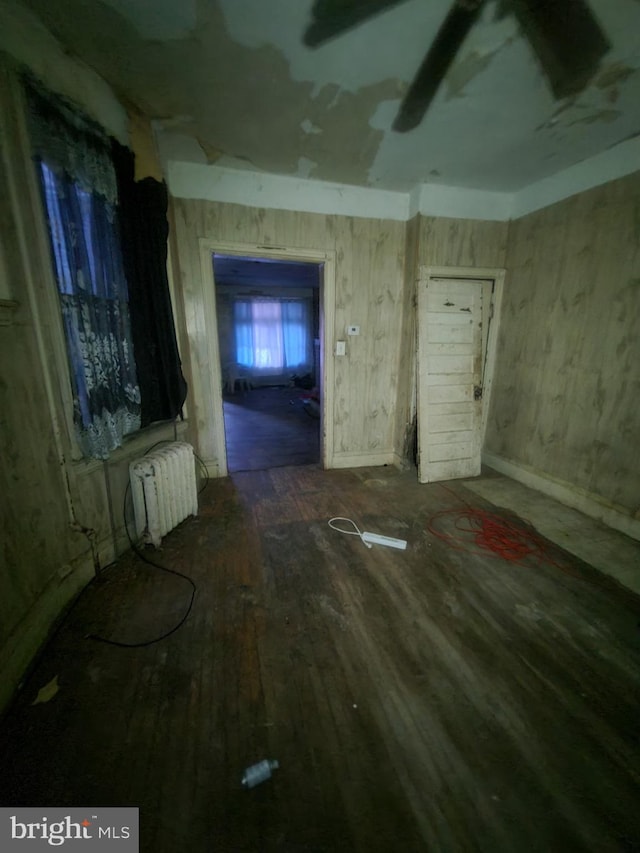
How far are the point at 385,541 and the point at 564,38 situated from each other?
9.23 ft

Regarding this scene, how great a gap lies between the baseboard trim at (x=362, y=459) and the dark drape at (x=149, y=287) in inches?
69.3

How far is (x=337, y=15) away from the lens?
1.41 m

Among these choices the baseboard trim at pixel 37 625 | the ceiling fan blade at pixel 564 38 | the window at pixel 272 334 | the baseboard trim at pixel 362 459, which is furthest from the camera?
the window at pixel 272 334

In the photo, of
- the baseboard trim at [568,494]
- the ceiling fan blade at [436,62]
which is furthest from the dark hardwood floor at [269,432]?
the ceiling fan blade at [436,62]

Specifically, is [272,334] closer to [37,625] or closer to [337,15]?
[337,15]

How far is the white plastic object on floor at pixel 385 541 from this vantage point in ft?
7.38

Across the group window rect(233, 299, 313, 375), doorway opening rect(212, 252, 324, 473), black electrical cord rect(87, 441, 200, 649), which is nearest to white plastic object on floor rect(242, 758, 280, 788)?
black electrical cord rect(87, 441, 200, 649)

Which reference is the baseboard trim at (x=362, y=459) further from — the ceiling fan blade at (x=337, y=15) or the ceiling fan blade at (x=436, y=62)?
the ceiling fan blade at (x=337, y=15)

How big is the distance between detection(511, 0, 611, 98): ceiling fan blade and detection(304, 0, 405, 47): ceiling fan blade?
570mm

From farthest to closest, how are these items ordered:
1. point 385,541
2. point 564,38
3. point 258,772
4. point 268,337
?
point 268,337 < point 385,541 < point 564,38 < point 258,772

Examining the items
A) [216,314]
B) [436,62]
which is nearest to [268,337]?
[216,314]

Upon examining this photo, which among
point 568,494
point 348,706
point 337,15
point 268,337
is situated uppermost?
point 337,15

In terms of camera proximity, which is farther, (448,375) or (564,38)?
(448,375)

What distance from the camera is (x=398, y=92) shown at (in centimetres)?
186
